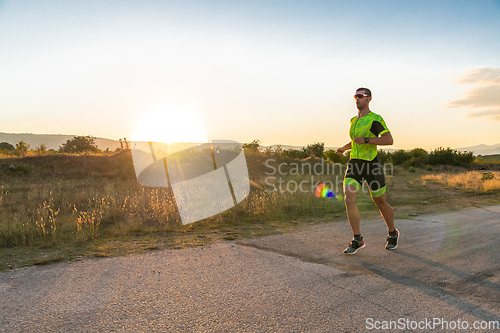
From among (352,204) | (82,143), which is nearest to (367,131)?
(352,204)

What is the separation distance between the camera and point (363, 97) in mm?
4484

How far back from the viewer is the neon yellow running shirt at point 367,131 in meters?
4.33

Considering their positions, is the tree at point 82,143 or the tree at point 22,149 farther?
the tree at point 82,143

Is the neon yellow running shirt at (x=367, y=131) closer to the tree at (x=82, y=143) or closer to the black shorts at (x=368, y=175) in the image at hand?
the black shorts at (x=368, y=175)

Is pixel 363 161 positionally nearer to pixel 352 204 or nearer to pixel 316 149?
pixel 352 204

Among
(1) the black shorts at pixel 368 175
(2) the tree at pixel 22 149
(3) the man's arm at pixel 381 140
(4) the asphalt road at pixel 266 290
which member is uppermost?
(2) the tree at pixel 22 149

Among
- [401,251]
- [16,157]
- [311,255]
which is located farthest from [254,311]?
[16,157]

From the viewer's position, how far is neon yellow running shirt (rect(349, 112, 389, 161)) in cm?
433

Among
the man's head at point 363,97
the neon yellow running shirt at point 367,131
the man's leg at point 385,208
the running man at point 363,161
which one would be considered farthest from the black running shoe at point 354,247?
the man's head at point 363,97

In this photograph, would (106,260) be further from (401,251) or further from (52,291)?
(401,251)

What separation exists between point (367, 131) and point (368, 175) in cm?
63

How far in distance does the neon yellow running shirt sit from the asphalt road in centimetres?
141

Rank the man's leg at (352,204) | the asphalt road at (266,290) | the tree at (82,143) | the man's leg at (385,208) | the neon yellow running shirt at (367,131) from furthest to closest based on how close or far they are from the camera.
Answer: the tree at (82,143) < the man's leg at (385,208) < the man's leg at (352,204) < the neon yellow running shirt at (367,131) < the asphalt road at (266,290)

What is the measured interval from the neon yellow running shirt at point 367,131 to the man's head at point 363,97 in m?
0.16
